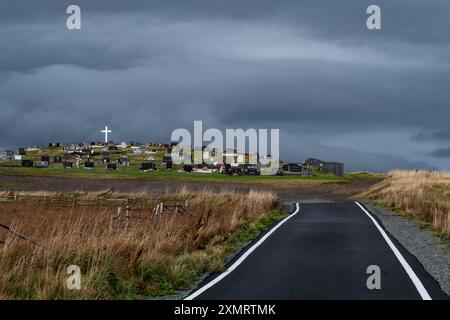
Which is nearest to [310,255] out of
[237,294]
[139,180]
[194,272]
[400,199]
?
[194,272]

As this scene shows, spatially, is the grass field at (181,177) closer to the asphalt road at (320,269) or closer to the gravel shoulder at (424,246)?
the gravel shoulder at (424,246)

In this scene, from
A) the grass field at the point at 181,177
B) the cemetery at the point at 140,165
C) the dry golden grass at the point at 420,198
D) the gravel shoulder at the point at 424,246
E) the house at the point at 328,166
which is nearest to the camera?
the gravel shoulder at the point at 424,246

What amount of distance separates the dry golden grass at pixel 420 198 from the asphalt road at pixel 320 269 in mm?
5205

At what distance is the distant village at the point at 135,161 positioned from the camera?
8562 cm

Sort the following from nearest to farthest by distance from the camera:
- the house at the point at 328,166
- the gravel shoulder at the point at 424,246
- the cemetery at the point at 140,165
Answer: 1. the gravel shoulder at the point at 424,246
2. the cemetery at the point at 140,165
3. the house at the point at 328,166

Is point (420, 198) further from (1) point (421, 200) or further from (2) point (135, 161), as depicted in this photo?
(2) point (135, 161)

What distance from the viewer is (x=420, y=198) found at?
41.2m

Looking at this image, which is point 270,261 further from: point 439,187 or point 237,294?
point 439,187

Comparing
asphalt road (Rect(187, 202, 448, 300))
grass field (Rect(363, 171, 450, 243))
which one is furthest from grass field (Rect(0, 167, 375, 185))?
asphalt road (Rect(187, 202, 448, 300))

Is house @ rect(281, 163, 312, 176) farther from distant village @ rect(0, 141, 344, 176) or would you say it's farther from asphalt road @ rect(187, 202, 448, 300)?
asphalt road @ rect(187, 202, 448, 300)

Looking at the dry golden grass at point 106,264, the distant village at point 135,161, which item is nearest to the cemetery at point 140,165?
the distant village at point 135,161

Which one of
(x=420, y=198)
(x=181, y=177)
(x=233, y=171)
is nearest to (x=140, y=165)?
(x=233, y=171)

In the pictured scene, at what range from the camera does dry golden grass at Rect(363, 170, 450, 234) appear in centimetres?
3042
